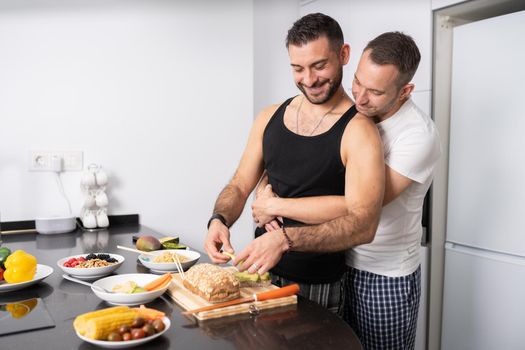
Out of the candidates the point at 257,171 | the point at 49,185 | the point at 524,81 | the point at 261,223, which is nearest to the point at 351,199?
the point at 261,223

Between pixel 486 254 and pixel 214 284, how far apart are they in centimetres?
139

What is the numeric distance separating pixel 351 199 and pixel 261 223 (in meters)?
0.32

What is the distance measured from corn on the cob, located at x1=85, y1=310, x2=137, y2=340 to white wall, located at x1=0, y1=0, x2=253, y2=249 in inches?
65.4

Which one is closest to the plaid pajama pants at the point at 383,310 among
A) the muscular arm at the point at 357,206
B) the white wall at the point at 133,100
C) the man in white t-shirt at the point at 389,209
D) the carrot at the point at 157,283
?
the man in white t-shirt at the point at 389,209

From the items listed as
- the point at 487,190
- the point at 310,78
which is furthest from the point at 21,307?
the point at 487,190

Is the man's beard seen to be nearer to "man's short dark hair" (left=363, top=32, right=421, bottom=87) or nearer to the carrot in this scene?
"man's short dark hair" (left=363, top=32, right=421, bottom=87)

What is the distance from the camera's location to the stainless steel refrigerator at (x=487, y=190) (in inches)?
81.4

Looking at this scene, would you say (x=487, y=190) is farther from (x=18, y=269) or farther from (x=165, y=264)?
(x=18, y=269)

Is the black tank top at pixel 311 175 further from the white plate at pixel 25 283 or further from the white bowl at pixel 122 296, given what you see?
the white plate at pixel 25 283

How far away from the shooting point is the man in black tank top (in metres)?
1.48

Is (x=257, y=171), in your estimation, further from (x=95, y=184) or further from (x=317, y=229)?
(x=95, y=184)

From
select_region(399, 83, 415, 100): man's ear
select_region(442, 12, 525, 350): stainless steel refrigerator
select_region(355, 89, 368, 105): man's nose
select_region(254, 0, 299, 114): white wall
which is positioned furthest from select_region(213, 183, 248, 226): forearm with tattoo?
select_region(254, 0, 299, 114): white wall

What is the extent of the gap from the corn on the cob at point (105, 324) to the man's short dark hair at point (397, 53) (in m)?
1.01

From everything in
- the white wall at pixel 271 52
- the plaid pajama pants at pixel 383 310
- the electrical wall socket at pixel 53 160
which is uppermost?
the white wall at pixel 271 52
